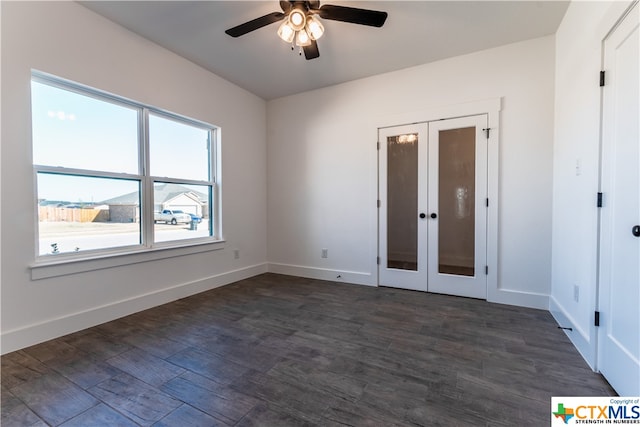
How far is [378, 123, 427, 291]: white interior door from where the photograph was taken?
3561 millimetres

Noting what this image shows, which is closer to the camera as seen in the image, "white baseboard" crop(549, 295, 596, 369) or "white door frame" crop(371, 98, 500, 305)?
"white baseboard" crop(549, 295, 596, 369)

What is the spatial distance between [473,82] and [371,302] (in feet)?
9.63

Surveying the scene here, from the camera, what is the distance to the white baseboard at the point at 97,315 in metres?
2.11

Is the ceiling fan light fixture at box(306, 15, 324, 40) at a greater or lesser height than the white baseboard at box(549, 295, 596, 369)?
greater

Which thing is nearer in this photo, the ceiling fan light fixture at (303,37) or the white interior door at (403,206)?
the ceiling fan light fixture at (303,37)

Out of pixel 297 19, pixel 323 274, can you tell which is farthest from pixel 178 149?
pixel 323 274

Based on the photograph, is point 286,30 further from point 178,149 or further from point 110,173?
point 110,173

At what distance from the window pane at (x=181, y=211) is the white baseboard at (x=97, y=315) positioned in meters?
0.65

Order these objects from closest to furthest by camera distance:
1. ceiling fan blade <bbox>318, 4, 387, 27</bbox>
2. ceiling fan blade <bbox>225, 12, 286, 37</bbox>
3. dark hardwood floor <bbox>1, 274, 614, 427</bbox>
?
dark hardwood floor <bbox>1, 274, 614, 427</bbox>
ceiling fan blade <bbox>318, 4, 387, 27</bbox>
ceiling fan blade <bbox>225, 12, 286, 37</bbox>

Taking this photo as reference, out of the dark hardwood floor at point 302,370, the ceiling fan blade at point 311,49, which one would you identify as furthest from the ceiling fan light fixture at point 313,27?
the dark hardwood floor at point 302,370

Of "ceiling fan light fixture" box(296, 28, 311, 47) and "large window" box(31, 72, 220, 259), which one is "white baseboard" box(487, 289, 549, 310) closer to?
"ceiling fan light fixture" box(296, 28, 311, 47)

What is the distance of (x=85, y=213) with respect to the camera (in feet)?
8.61

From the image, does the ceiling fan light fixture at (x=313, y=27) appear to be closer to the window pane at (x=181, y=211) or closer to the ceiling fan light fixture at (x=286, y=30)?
the ceiling fan light fixture at (x=286, y=30)

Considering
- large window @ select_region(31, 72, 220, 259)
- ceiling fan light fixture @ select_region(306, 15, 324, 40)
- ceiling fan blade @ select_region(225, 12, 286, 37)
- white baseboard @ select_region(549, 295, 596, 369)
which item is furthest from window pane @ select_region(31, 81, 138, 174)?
white baseboard @ select_region(549, 295, 596, 369)
